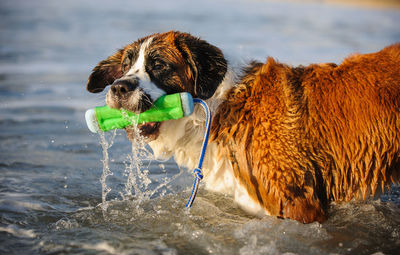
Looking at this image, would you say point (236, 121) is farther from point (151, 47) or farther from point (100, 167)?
point (100, 167)

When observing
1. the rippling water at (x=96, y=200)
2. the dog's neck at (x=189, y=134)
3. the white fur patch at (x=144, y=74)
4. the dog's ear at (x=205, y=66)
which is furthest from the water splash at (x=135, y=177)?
the dog's ear at (x=205, y=66)

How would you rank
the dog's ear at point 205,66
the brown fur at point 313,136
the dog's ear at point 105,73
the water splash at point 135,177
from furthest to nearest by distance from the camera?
1. the dog's ear at point 105,73
2. the water splash at point 135,177
3. the dog's ear at point 205,66
4. the brown fur at point 313,136

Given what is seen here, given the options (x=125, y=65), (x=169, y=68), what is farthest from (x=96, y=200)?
(x=169, y=68)

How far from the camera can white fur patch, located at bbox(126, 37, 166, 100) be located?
132 inches

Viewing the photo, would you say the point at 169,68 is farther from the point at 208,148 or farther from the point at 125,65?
the point at 208,148

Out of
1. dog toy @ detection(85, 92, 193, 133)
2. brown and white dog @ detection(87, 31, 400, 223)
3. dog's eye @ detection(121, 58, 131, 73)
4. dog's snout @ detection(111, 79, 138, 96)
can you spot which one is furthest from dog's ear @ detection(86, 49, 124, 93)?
dog's snout @ detection(111, 79, 138, 96)

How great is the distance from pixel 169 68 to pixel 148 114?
42 cm

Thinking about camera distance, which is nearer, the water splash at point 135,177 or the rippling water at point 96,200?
the rippling water at point 96,200

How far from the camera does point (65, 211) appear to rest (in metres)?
3.88

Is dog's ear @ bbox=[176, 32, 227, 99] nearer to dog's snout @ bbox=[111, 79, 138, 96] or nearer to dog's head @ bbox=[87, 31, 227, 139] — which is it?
dog's head @ bbox=[87, 31, 227, 139]

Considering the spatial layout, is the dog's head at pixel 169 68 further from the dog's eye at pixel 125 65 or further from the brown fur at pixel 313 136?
the brown fur at pixel 313 136

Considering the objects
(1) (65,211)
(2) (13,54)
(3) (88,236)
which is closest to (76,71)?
(2) (13,54)

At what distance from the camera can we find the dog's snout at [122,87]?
3.24 metres

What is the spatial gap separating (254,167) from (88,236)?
1.39m
